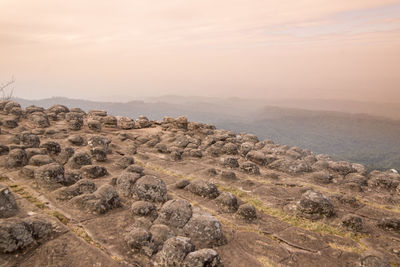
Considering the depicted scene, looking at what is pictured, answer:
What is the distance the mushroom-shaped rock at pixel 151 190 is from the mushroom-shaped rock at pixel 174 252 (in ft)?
11.2

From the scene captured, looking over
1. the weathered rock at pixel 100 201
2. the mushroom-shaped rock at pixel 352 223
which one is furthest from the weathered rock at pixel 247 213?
the weathered rock at pixel 100 201

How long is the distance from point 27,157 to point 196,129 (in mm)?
14708

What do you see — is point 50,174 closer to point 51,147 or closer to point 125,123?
point 51,147

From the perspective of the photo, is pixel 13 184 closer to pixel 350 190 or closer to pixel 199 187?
pixel 199 187

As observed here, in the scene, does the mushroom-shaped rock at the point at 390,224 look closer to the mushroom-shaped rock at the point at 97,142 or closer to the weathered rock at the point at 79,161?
the weathered rock at the point at 79,161

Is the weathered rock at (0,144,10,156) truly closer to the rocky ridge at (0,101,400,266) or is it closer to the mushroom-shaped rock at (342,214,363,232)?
the rocky ridge at (0,101,400,266)

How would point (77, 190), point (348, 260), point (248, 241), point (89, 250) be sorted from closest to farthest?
point (89, 250) < point (348, 260) < point (248, 241) < point (77, 190)

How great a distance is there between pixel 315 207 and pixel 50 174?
1045 cm

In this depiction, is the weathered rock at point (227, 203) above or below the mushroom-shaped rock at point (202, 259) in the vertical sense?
below

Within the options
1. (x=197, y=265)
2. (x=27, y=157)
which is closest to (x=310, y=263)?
(x=197, y=265)

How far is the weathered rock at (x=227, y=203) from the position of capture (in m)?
10.6

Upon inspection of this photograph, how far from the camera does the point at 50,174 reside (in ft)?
36.3

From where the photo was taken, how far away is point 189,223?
8.65 meters

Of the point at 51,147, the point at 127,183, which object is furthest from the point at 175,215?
the point at 51,147
